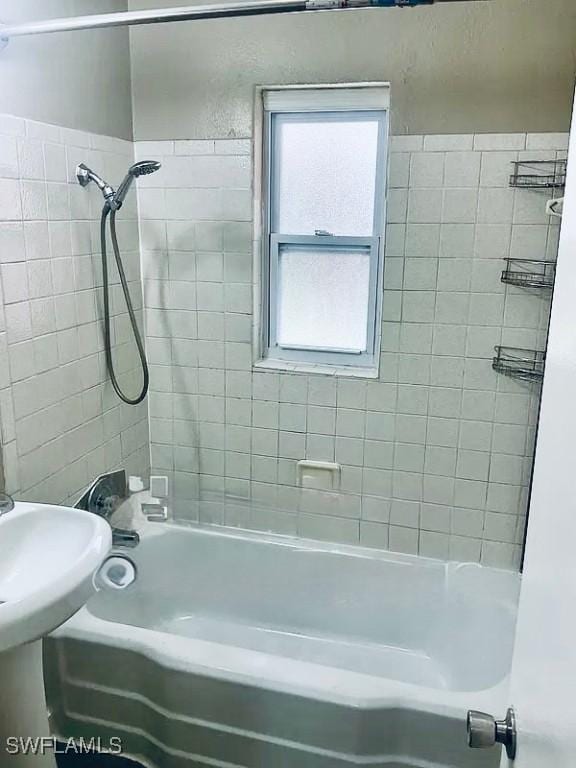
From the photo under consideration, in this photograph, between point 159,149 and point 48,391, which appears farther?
point 159,149

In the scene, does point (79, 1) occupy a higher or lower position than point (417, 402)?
higher

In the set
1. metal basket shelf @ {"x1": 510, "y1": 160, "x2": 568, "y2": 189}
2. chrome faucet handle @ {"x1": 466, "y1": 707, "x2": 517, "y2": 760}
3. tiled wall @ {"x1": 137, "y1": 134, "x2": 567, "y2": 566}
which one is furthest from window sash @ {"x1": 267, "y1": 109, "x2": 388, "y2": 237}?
chrome faucet handle @ {"x1": 466, "y1": 707, "x2": 517, "y2": 760}

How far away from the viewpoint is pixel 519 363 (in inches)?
77.4

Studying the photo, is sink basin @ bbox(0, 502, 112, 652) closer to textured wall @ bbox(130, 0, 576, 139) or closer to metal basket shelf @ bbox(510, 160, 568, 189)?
textured wall @ bbox(130, 0, 576, 139)

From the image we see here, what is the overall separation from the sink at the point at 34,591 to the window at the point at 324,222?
41.2 inches

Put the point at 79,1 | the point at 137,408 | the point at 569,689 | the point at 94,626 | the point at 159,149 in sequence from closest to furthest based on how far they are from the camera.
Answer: the point at 569,689 → the point at 94,626 → the point at 79,1 → the point at 159,149 → the point at 137,408

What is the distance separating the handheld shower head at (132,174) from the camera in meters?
1.83

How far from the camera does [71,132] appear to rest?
182 centimetres

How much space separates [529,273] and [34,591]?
1602mm

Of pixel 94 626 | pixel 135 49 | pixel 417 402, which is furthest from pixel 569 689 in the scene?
pixel 135 49

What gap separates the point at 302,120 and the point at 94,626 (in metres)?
1.71

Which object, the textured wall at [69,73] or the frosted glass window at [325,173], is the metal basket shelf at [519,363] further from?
the textured wall at [69,73]

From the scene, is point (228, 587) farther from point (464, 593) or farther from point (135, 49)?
point (135, 49)

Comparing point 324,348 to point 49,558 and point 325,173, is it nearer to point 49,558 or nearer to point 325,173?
point 325,173
